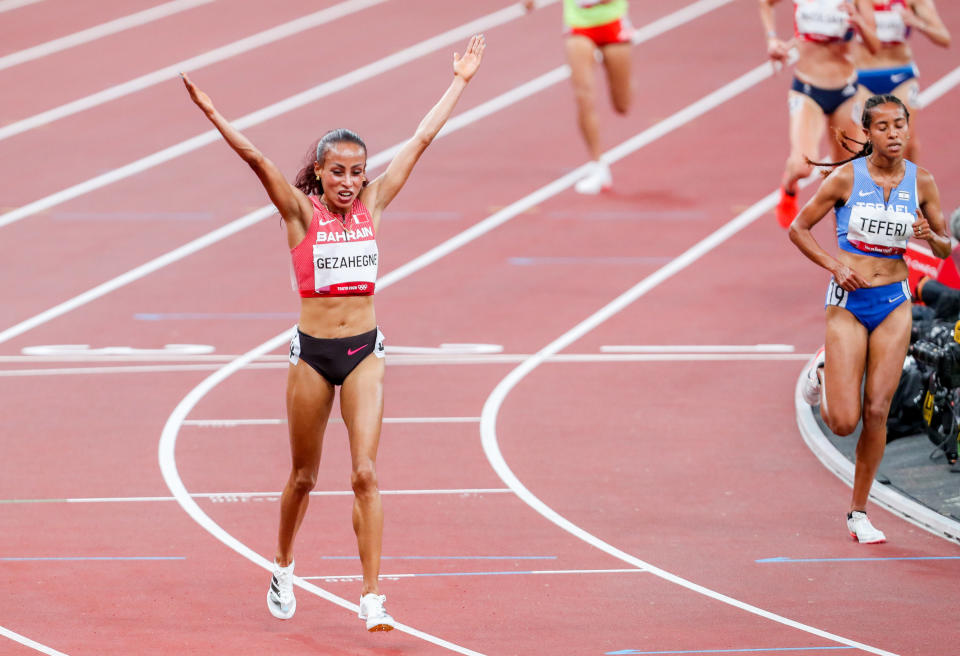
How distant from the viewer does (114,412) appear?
36.3 ft

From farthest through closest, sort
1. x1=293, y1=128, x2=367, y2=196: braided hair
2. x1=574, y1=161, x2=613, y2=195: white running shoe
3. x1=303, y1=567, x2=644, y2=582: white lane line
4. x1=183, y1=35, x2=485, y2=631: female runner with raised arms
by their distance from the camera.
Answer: x1=574, y1=161, x2=613, y2=195: white running shoe < x1=303, y1=567, x2=644, y2=582: white lane line < x1=293, y1=128, x2=367, y2=196: braided hair < x1=183, y1=35, x2=485, y2=631: female runner with raised arms

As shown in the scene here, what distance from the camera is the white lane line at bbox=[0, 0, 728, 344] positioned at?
13578 mm

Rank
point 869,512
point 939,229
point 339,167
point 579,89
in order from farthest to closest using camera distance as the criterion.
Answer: point 579,89 → point 869,512 → point 939,229 → point 339,167

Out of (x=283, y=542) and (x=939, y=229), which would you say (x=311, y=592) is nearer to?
(x=283, y=542)

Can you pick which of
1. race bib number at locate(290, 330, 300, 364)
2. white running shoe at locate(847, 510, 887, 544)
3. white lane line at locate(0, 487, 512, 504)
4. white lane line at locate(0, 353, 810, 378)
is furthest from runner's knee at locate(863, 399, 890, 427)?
white lane line at locate(0, 353, 810, 378)

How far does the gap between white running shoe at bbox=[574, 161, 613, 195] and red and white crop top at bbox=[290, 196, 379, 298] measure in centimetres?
911

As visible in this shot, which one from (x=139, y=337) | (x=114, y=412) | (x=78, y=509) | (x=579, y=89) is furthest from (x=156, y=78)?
(x=78, y=509)

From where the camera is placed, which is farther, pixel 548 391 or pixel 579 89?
pixel 579 89

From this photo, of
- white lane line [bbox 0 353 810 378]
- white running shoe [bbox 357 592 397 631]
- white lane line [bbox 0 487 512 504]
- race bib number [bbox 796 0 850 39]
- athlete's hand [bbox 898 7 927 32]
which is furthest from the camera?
race bib number [bbox 796 0 850 39]

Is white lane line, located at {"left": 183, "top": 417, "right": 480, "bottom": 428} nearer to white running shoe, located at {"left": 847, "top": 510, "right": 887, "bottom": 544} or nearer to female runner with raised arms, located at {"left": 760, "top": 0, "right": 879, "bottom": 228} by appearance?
white running shoe, located at {"left": 847, "top": 510, "right": 887, "bottom": 544}

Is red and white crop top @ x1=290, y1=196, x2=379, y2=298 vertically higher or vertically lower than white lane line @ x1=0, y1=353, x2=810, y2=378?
higher

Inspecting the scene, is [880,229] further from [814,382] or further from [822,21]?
[822,21]

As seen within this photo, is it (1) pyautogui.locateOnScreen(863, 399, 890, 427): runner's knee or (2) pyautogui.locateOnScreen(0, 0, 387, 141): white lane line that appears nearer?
(1) pyautogui.locateOnScreen(863, 399, 890, 427): runner's knee

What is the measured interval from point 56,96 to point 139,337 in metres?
7.48
